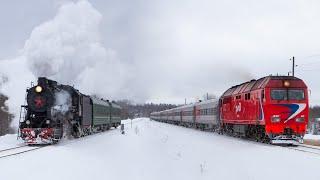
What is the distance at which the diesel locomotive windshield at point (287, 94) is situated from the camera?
25.4m

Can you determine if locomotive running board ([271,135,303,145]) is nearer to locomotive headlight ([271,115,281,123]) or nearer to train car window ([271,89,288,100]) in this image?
locomotive headlight ([271,115,281,123])

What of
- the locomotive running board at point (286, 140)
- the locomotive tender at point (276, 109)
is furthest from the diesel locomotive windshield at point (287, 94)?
the locomotive running board at point (286, 140)

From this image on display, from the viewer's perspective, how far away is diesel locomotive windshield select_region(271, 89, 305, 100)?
83.3 feet

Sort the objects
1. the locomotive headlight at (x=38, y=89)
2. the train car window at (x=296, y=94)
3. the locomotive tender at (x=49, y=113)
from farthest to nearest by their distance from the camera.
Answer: the locomotive headlight at (x=38, y=89), the locomotive tender at (x=49, y=113), the train car window at (x=296, y=94)

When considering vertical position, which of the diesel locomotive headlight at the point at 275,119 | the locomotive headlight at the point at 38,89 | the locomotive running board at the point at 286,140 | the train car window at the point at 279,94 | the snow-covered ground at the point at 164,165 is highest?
the locomotive headlight at the point at 38,89

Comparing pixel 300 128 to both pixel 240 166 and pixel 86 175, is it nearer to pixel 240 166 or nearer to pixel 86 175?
pixel 240 166

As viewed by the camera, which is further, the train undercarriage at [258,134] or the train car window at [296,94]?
the train car window at [296,94]

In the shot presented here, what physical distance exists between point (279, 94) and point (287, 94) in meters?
0.49

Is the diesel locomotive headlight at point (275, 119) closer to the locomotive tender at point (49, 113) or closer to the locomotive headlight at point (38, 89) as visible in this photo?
the locomotive tender at point (49, 113)

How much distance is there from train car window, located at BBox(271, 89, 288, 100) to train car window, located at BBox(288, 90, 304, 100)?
0.98ft

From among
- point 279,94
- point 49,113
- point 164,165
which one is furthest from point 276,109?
point 49,113

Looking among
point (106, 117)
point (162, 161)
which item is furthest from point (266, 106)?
point (106, 117)

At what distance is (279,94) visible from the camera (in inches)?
1002

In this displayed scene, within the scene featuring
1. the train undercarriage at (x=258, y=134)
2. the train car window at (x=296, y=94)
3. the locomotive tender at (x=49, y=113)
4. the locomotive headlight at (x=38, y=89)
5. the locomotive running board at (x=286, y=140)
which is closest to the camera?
the locomotive running board at (x=286, y=140)
